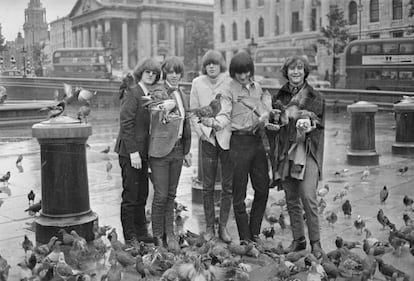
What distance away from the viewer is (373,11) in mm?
48719

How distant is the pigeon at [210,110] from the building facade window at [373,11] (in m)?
44.7

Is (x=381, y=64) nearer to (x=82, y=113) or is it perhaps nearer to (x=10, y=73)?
(x=82, y=113)

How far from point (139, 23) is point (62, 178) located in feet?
343

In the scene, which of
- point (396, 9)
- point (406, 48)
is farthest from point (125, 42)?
point (406, 48)

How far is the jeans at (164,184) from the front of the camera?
559 centimetres

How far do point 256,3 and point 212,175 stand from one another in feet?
239

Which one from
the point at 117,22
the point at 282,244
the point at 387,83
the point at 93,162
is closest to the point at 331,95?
the point at 387,83

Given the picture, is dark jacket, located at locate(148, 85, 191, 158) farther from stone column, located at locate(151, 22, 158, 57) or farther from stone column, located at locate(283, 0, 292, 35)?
stone column, located at locate(151, 22, 158, 57)

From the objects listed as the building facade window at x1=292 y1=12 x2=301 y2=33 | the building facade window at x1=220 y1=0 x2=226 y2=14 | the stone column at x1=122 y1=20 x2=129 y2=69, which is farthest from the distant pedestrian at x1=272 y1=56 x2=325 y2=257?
the stone column at x1=122 y1=20 x2=129 y2=69

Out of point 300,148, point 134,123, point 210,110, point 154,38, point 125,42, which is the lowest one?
point 300,148

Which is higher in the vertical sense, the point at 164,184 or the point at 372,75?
the point at 372,75

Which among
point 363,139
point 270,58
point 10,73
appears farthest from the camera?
point 10,73

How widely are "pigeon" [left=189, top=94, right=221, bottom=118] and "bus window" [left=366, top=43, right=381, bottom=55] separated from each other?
2980 centimetres

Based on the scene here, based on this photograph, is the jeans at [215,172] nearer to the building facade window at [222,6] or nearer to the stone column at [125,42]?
the building facade window at [222,6]
